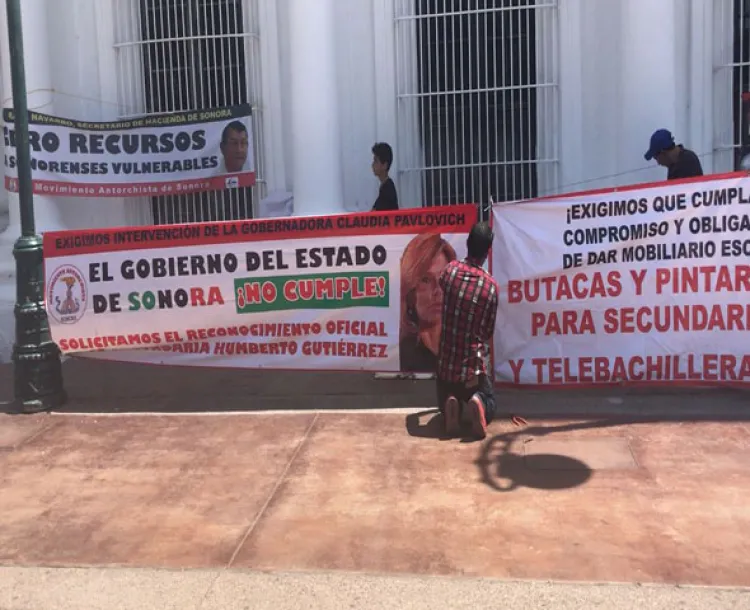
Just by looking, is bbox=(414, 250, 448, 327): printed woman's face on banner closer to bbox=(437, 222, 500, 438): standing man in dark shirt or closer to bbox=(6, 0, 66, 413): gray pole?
bbox=(437, 222, 500, 438): standing man in dark shirt

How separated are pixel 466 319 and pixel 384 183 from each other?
8.40 feet

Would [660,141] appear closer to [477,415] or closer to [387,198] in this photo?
[387,198]

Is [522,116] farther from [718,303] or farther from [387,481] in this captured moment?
[387,481]

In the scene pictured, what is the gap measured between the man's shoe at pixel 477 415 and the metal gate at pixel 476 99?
13.9 ft

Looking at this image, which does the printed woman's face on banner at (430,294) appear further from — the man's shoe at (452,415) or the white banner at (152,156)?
the white banner at (152,156)

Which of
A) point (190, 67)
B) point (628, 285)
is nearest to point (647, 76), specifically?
point (628, 285)

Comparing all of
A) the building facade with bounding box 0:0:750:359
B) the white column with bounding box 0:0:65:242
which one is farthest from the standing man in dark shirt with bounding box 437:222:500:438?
the white column with bounding box 0:0:65:242

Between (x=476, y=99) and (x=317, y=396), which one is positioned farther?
(x=476, y=99)

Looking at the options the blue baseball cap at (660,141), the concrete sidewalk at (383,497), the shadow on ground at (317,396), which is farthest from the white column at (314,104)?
the blue baseball cap at (660,141)

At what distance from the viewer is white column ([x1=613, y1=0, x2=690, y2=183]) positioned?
28.7 ft

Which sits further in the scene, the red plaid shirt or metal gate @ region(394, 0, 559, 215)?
metal gate @ region(394, 0, 559, 215)

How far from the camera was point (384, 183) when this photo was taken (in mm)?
8203

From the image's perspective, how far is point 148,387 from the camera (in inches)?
319

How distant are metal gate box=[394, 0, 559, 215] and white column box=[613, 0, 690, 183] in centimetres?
94
